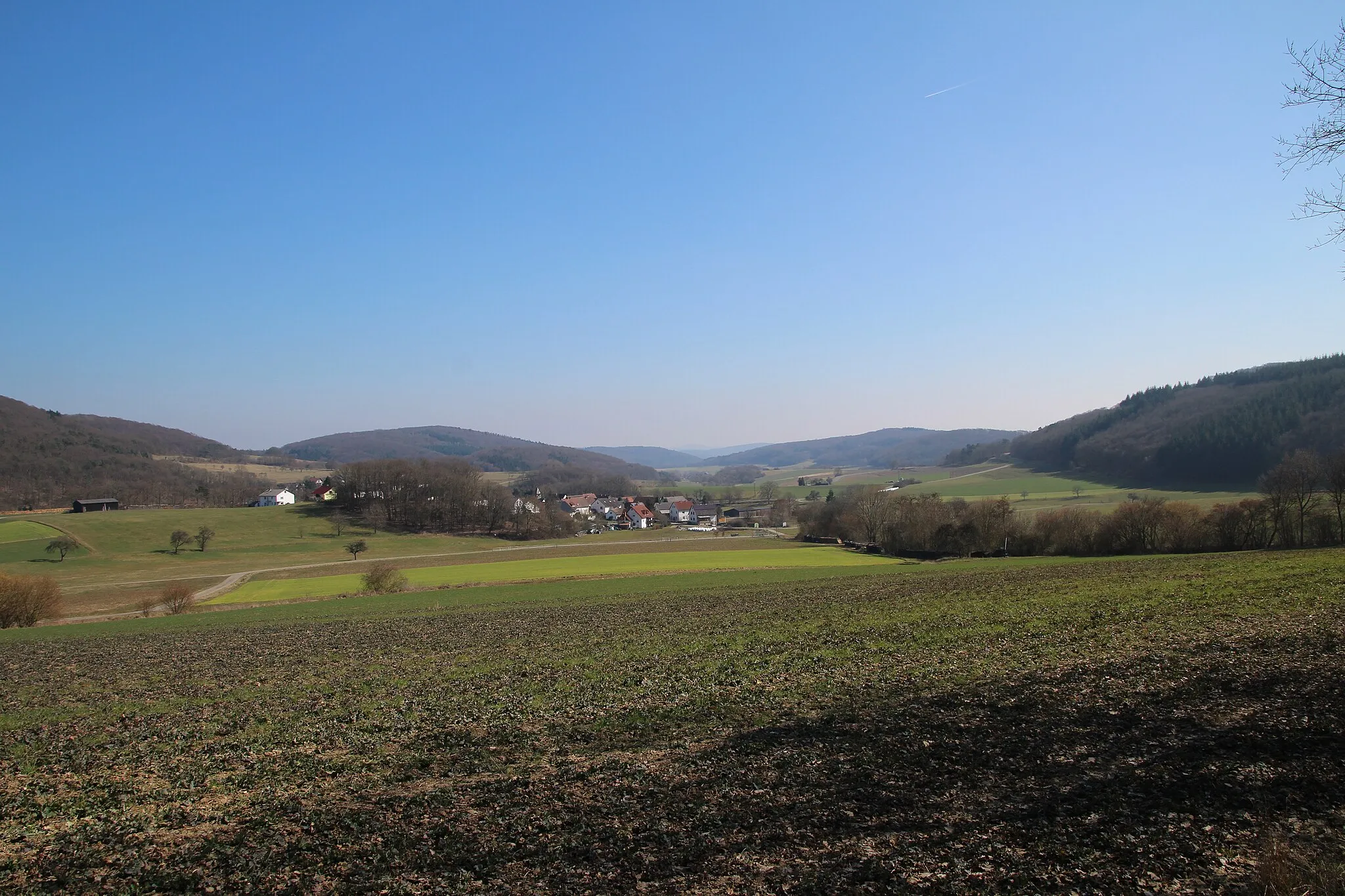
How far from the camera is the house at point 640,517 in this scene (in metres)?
138

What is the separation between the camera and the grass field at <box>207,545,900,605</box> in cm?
5347

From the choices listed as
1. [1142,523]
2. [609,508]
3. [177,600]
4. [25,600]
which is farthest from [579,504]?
[1142,523]

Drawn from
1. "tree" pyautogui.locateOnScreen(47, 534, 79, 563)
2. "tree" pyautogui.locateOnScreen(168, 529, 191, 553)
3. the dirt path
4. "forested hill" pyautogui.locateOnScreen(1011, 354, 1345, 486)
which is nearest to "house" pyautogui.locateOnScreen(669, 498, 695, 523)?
the dirt path

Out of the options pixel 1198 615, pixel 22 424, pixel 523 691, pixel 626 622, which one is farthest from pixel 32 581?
pixel 22 424

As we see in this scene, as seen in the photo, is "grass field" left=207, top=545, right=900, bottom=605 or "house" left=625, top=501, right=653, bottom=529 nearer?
"grass field" left=207, top=545, right=900, bottom=605

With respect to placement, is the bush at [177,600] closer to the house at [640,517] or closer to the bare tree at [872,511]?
the bare tree at [872,511]

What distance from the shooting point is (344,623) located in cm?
3109

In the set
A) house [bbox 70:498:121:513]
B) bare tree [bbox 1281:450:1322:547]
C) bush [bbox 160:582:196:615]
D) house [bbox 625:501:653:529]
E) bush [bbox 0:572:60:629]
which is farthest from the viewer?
house [bbox 625:501:653:529]

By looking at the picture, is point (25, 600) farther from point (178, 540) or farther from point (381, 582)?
point (178, 540)

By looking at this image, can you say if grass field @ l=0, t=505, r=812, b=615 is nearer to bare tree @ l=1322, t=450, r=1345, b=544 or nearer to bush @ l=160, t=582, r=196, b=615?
bush @ l=160, t=582, r=196, b=615

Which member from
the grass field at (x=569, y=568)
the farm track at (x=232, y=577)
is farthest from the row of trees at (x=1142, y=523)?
the farm track at (x=232, y=577)

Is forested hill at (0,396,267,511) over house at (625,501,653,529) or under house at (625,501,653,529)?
over

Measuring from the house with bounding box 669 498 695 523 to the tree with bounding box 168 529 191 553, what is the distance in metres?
86.7

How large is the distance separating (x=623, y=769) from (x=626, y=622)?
16.6 m
